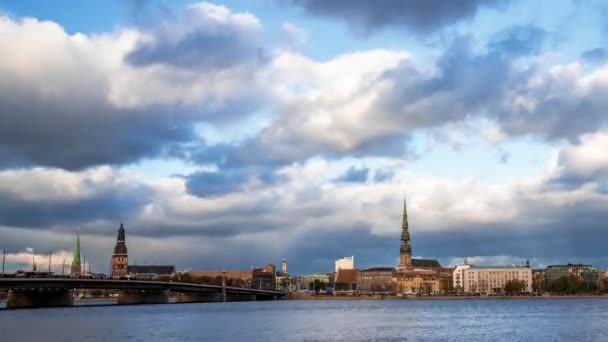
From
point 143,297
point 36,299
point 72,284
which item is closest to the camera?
point 72,284

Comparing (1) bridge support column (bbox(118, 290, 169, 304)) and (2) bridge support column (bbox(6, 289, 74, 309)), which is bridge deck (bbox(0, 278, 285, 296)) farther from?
(1) bridge support column (bbox(118, 290, 169, 304))

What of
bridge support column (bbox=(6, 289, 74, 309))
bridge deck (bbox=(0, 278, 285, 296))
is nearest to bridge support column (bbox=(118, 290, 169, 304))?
bridge deck (bbox=(0, 278, 285, 296))

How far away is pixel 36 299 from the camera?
15388cm

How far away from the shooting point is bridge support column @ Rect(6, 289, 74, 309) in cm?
15100

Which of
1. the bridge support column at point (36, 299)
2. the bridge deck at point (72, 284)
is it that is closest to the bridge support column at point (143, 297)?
the bridge deck at point (72, 284)

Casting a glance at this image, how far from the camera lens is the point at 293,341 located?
71.9m

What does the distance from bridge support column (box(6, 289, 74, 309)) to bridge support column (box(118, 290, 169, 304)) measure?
3574 cm

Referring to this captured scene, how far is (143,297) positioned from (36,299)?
1758 inches

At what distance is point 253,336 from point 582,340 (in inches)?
1114

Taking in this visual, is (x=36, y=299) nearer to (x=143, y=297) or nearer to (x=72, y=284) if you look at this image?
(x=72, y=284)

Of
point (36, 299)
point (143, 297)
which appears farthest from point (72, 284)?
point (143, 297)

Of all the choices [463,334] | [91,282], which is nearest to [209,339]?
[463,334]

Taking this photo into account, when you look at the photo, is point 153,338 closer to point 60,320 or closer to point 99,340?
point 99,340

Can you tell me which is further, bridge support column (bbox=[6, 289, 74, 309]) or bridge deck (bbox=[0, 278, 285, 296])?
bridge support column (bbox=[6, 289, 74, 309])
